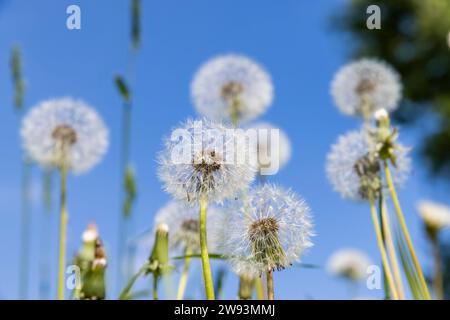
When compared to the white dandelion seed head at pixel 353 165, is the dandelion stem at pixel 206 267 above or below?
below

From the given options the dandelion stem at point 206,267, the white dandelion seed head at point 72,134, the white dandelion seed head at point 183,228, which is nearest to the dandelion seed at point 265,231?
the dandelion stem at point 206,267

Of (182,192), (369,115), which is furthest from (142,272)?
(369,115)

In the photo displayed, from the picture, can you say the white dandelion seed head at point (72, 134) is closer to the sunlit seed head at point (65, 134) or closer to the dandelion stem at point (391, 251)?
the sunlit seed head at point (65, 134)

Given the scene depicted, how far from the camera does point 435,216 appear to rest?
235cm

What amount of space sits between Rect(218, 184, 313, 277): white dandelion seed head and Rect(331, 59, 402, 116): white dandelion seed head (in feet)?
4.88

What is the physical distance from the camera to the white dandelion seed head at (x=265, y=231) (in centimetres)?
104

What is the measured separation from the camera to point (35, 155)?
2191 millimetres

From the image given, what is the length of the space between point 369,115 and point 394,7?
444 inches

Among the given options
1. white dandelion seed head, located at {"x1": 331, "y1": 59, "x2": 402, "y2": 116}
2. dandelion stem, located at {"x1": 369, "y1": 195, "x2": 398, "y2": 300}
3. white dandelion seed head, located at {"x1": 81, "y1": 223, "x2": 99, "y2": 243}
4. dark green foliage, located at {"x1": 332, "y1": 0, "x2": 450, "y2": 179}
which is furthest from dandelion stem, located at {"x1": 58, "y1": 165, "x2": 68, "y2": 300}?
dark green foliage, located at {"x1": 332, "y1": 0, "x2": 450, "y2": 179}

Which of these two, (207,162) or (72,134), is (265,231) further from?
(72,134)

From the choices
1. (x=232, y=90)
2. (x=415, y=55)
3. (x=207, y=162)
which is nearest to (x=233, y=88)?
(x=232, y=90)

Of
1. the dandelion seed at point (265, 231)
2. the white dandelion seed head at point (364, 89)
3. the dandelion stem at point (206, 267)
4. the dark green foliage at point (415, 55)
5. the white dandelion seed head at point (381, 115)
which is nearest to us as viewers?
the dandelion stem at point (206, 267)

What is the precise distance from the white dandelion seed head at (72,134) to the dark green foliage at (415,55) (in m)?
10.3

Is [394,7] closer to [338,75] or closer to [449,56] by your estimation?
[449,56]
